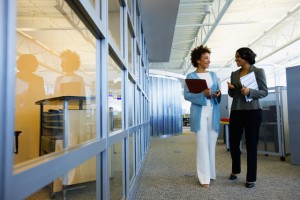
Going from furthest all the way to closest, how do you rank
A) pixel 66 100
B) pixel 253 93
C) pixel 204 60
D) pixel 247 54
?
pixel 204 60 → pixel 247 54 → pixel 253 93 → pixel 66 100

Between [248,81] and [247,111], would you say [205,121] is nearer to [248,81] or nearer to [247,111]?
[247,111]

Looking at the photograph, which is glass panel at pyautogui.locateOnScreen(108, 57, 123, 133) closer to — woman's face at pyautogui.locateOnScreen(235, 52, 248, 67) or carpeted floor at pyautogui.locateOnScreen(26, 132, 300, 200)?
carpeted floor at pyautogui.locateOnScreen(26, 132, 300, 200)

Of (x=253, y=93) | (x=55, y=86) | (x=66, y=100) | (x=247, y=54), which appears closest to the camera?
(x=66, y=100)

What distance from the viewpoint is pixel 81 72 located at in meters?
1.78

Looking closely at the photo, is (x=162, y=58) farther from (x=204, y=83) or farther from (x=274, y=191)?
(x=274, y=191)

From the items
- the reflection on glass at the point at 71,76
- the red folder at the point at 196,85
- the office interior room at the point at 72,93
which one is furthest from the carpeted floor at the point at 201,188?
the red folder at the point at 196,85

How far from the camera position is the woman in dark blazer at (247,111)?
2.44m

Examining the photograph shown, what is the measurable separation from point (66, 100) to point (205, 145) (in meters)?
1.40

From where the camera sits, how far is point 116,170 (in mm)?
2016

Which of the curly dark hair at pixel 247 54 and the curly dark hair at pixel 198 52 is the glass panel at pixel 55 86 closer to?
the curly dark hair at pixel 198 52

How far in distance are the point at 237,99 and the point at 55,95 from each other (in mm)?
1762

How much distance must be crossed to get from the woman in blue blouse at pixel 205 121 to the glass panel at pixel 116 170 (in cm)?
90

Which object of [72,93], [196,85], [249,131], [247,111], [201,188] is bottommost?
[201,188]

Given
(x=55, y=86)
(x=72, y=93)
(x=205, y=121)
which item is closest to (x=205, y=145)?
(x=205, y=121)
